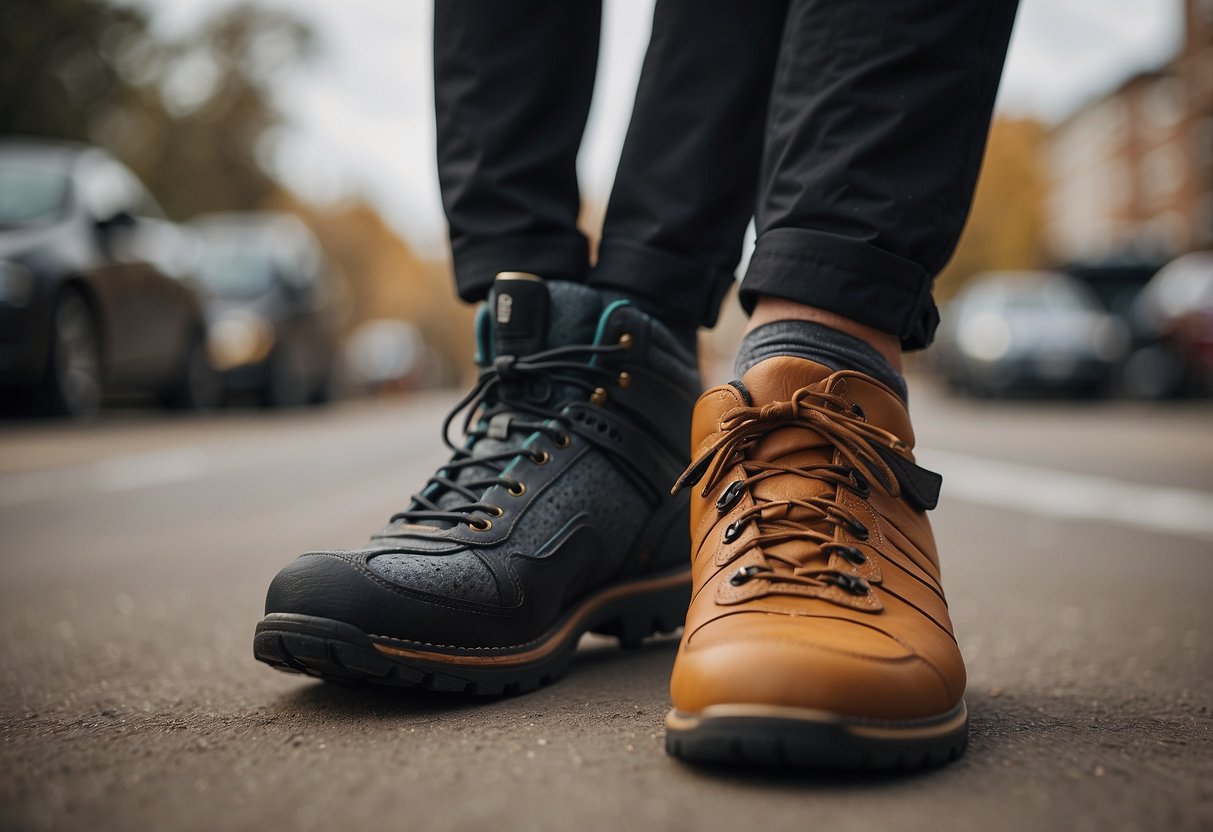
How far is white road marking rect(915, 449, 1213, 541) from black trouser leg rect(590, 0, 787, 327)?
1.99m

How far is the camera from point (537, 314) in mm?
1422

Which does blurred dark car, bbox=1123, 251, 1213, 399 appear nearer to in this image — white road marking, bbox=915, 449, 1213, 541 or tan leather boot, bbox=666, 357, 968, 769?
white road marking, bbox=915, 449, 1213, 541

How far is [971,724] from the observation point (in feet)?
3.77

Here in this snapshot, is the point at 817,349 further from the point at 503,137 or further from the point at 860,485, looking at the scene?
the point at 503,137

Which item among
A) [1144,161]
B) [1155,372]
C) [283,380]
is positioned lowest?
[1155,372]

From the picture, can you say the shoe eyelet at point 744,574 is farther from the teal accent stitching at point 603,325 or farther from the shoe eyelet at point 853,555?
the teal accent stitching at point 603,325

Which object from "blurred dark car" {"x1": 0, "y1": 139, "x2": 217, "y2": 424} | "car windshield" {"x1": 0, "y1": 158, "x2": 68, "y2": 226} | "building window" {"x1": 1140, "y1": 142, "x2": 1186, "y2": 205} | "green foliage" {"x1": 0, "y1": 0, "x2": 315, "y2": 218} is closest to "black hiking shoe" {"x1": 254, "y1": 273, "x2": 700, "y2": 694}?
"blurred dark car" {"x1": 0, "y1": 139, "x2": 217, "y2": 424}

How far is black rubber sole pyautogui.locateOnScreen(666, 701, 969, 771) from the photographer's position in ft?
2.99

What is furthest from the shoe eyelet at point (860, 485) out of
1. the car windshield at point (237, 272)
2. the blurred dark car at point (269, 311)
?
the car windshield at point (237, 272)

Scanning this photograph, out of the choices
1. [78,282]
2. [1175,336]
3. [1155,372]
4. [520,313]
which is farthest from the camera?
[1155,372]

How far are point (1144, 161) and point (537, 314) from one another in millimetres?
51091

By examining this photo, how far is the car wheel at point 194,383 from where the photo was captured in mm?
8375

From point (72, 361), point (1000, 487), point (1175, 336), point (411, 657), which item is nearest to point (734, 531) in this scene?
point (411, 657)

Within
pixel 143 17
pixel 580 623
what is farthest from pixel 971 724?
pixel 143 17
